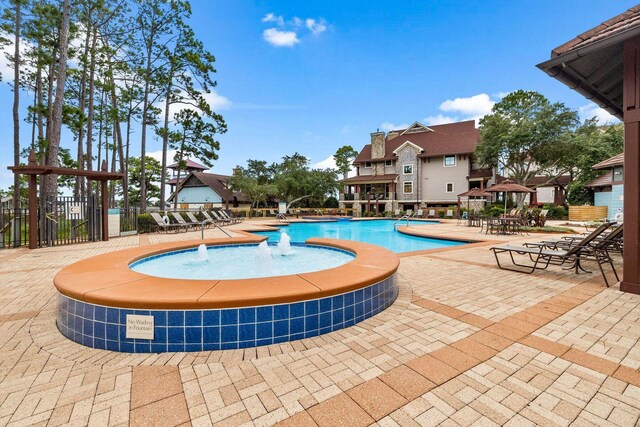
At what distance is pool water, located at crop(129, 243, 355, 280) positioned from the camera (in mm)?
5645

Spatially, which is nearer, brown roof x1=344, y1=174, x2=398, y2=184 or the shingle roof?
the shingle roof

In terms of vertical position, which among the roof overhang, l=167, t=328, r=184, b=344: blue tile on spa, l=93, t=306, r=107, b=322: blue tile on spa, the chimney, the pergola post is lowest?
l=167, t=328, r=184, b=344: blue tile on spa

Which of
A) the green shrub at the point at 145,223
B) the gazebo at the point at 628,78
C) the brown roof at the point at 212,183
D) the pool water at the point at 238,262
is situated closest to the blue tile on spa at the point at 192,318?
the pool water at the point at 238,262

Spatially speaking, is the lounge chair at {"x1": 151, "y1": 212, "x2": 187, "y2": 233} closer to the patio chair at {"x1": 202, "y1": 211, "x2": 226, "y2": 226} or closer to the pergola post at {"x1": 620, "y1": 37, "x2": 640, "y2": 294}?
the patio chair at {"x1": 202, "y1": 211, "x2": 226, "y2": 226}

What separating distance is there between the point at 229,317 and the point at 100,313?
1203 mm

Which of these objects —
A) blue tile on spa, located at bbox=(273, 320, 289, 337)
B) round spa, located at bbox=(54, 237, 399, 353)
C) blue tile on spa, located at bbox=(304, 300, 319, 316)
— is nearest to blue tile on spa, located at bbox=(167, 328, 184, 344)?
round spa, located at bbox=(54, 237, 399, 353)

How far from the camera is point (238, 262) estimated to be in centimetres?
690

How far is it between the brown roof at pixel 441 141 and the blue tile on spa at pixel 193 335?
30.7 m

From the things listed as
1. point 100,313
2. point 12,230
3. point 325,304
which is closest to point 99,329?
point 100,313

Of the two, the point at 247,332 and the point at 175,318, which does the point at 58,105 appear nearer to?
the point at 175,318

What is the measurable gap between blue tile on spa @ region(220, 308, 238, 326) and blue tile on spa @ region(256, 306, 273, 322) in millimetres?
191

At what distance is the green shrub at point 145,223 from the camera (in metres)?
13.7

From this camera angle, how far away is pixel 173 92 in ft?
56.2

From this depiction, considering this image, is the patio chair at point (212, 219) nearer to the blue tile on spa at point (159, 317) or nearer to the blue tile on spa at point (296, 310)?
the blue tile on spa at point (159, 317)
